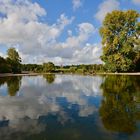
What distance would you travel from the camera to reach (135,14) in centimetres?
5847

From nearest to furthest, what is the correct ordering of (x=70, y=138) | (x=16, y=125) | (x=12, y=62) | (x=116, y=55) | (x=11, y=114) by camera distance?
(x=70, y=138)
(x=16, y=125)
(x=11, y=114)
(x=116, y=55)
(x=12, y=62)

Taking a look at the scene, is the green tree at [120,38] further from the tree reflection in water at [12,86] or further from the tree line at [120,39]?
the tree reflection in water at [12,86]

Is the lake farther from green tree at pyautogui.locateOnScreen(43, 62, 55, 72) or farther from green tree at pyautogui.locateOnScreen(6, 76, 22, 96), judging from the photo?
green tree at pyautogui.locateOnScreen(43, 62, 55, 72)

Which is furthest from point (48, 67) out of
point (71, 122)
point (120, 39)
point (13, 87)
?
point (71, 122)

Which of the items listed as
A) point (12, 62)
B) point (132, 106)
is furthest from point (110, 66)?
point (132, 106)

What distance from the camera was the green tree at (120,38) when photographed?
57281 mm

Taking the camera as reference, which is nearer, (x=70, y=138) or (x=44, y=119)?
(x=70, y=138)

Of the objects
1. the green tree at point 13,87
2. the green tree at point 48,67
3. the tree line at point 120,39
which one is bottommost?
the green tree at point 13,87

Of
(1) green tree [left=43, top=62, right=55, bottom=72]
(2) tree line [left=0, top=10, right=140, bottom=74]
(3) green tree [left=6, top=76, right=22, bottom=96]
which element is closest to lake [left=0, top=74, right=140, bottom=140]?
(3) green tree [left=6, top=76, right=22, bottom=96]

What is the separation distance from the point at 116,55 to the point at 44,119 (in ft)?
158

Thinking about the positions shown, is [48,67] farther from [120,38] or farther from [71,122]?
[71,122]

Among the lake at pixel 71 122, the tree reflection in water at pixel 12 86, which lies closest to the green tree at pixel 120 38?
the tree reflection in water at pixel 12 86

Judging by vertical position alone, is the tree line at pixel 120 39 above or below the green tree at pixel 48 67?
above

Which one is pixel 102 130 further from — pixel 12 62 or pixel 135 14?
pixel 12 62
